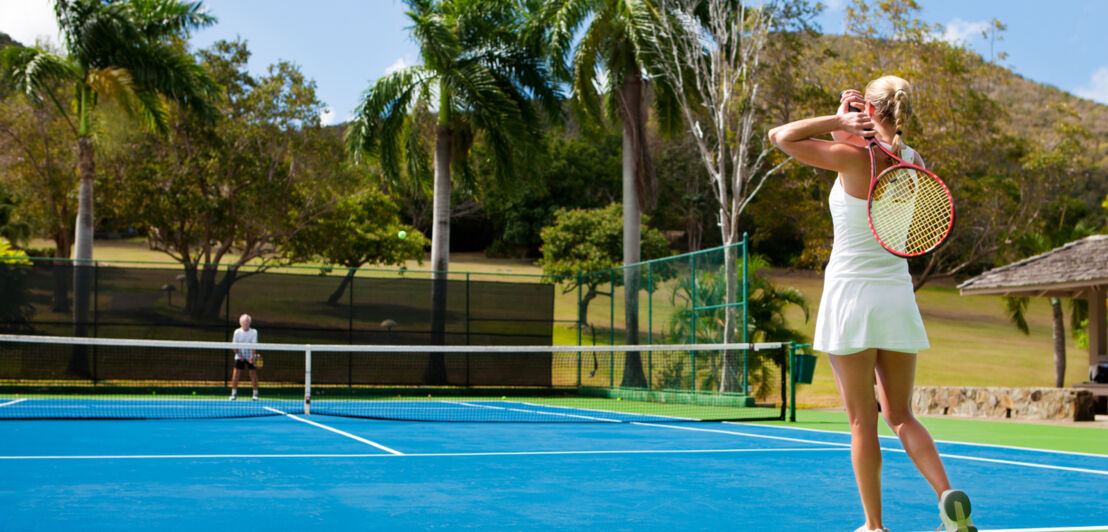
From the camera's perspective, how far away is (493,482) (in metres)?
5.64

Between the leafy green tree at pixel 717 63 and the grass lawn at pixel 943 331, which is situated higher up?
the leafy green tree at pixel 717 63

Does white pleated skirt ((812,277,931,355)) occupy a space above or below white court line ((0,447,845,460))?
above

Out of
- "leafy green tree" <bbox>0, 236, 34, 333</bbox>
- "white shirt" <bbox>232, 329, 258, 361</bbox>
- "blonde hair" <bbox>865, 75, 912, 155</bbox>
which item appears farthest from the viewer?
"leafy green tree" <bbox>0, 236, 34, 333</bbox>

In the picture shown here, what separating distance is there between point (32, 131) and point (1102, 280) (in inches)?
1148

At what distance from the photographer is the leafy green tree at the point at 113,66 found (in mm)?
19016

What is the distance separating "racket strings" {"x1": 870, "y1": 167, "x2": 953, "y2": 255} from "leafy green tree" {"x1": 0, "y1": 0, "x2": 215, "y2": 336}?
61.8 feet

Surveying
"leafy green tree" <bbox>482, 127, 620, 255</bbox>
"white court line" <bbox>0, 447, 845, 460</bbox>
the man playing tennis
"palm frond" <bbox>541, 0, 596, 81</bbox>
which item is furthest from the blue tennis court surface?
"leafy green tree" <bbox>482, 127, 620, 255</bbox>

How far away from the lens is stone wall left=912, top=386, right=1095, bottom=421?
13.3 meters

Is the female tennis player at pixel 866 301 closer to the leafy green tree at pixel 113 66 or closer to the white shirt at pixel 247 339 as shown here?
the white shirt at pixel 247 339

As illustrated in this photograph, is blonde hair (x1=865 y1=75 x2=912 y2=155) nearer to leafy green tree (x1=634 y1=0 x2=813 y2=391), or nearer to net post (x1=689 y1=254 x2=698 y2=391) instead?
net post (x1=689 y1=254 x2=698 y2=391)

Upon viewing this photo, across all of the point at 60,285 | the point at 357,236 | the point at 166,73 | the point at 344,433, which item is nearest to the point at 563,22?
the point at 166,73

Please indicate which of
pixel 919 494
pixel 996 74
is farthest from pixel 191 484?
pixel 996 74

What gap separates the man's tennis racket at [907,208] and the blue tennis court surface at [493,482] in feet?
4.95

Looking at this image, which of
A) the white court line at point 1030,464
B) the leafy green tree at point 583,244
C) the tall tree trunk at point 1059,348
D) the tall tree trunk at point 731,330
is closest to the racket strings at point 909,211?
the white court line at point 1030,464
